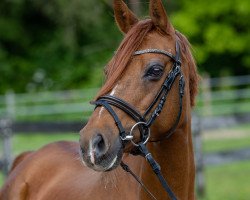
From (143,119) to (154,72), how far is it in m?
0.26

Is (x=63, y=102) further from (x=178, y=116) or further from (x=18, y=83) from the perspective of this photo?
(x=178, y=116)

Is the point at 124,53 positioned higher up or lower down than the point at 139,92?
higher up

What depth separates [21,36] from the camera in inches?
1139

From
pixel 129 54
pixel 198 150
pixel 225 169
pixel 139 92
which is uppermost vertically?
pixel 129 54

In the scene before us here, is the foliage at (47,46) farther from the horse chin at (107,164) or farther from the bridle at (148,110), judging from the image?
the horse chin at (107,164)

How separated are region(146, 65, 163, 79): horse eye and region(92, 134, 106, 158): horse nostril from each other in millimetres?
466

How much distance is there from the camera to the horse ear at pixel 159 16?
11.9 ft

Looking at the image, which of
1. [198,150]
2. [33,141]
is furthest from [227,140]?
[198,150]

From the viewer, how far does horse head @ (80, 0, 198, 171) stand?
Result: 10.9 feet

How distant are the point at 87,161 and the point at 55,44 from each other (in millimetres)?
25239

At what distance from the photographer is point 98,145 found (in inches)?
129

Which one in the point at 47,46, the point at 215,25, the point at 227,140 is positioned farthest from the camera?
the point at 47,46

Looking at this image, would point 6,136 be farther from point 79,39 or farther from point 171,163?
point 79,39

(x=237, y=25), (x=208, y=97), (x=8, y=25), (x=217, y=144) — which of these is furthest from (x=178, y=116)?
(x=8, y=25)
